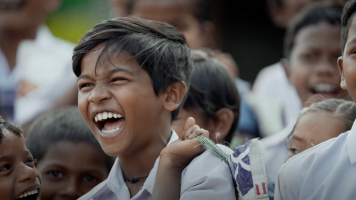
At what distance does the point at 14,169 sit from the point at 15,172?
18 mm

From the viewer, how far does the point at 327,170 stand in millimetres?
2428

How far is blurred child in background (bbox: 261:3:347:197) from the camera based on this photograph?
416cm

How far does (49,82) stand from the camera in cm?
490

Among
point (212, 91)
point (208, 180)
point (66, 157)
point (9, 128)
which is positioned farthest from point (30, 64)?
point (208, 180)

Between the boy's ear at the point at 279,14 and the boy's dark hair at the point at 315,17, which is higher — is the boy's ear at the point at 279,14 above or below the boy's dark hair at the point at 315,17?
below

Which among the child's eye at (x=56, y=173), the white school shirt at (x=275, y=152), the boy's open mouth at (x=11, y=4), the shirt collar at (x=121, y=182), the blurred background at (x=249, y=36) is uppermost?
the boy's open mouth at (x=11, y=4)

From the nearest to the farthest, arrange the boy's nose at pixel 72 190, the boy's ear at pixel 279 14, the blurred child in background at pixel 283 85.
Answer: the boy's nose at pixel 72 190, the blurred child in background at pixel 283 85, the boy's ear at pixel 279 14

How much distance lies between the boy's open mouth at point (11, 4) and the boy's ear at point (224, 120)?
8.03 feet

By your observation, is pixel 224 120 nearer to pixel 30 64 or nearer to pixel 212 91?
pixel 212 91

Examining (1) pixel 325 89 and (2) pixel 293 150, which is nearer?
(2) pixel 293 150

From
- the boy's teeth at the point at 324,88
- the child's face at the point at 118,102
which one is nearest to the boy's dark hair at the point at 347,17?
the child's face at the point at 118,102

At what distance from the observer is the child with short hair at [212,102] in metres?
3.57

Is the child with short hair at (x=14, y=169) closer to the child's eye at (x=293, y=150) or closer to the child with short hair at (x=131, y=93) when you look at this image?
the child with short hair at (x=131, y=93)

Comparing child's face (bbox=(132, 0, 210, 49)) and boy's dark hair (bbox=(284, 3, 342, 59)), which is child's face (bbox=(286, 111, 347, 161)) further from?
child's face (bbox=(132, 0, 210, 49))
